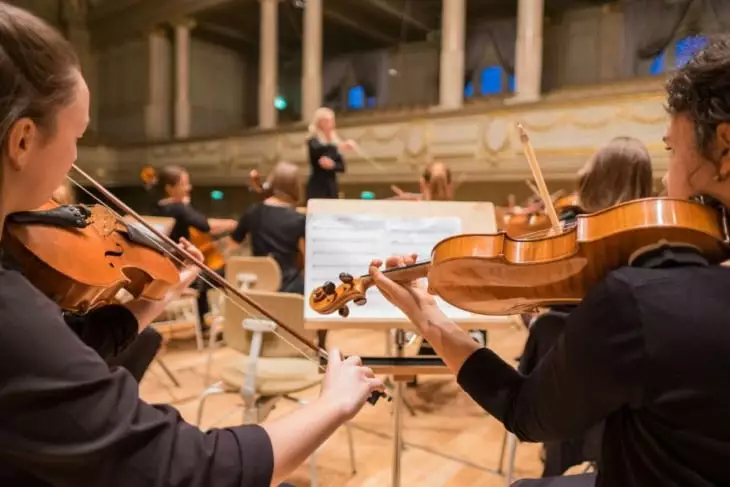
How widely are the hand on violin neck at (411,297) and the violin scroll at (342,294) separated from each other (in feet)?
0.33

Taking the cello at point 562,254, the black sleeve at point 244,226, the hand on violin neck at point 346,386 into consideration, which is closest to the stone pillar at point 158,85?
the black sleeve at point 244,226

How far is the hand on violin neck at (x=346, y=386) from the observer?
2.94 ft

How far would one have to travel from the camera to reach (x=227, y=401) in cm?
323

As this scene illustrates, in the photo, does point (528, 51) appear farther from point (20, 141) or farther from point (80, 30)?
point (80, 30)

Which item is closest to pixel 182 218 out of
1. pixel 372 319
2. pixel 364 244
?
pixel 364 244

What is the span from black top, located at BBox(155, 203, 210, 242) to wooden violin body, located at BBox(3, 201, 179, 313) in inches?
105

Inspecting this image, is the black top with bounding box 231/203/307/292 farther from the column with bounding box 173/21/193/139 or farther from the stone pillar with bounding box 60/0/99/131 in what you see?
the stone pillar with bounding box 60/0/99/131

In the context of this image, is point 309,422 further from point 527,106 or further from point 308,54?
point 308,54

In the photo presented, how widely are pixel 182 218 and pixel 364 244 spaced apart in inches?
101

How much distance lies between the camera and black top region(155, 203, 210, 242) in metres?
4.16

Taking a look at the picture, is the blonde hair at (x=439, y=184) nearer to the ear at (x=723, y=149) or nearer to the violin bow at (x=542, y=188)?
the violin bow at (x=542, y=188)

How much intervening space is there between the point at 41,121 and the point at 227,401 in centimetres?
273

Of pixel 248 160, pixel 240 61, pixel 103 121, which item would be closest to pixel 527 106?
pixel 248 160

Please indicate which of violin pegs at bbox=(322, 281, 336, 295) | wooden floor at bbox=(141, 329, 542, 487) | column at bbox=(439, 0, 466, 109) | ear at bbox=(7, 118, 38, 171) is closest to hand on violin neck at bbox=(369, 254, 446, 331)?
violin pegs at bbox=(322, 281, 336, 295)
